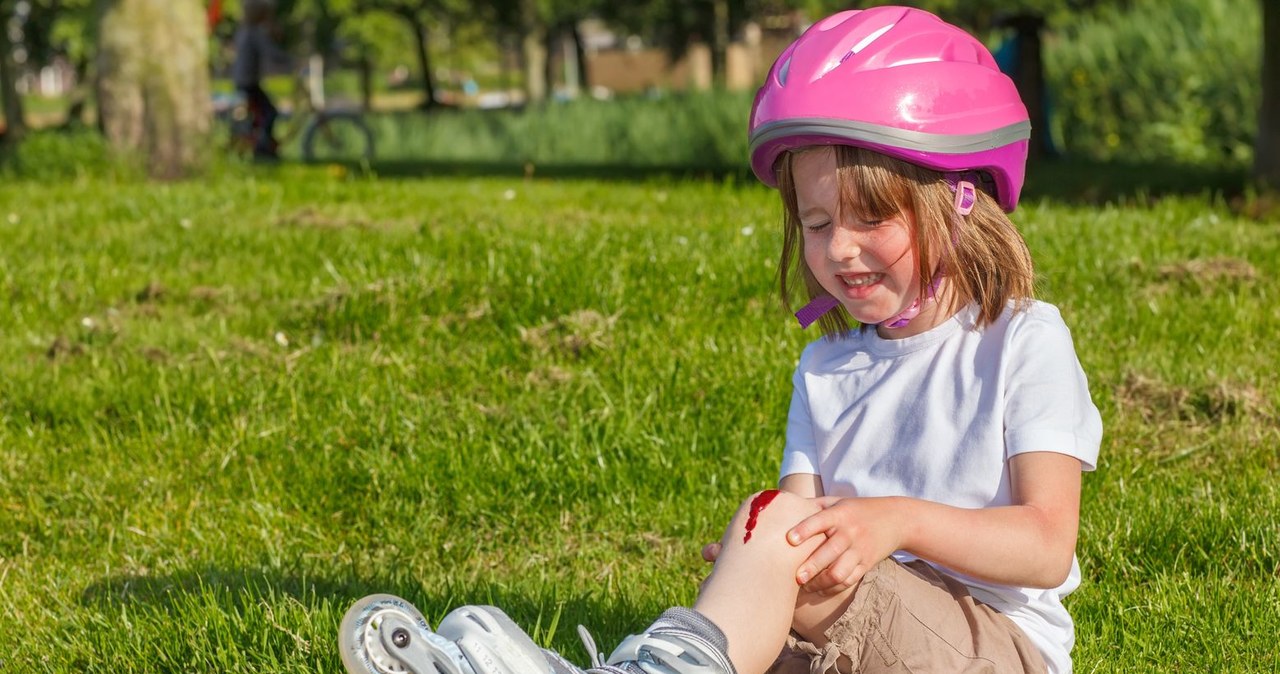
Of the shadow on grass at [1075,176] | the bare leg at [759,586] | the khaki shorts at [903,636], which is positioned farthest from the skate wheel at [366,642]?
the shadow on grass at [1075,176]

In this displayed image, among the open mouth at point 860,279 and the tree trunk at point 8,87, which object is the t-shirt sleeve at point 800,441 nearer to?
the open mouth at point 860,279

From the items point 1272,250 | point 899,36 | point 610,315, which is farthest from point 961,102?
point 1272,250

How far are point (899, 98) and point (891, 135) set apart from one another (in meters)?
0.07

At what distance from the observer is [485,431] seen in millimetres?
A: 4277

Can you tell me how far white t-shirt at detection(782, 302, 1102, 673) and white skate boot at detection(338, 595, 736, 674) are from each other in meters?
0.51

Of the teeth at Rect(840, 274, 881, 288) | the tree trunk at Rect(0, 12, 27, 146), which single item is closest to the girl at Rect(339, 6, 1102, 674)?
the teeth at Rect(840, 274, 881, 288)

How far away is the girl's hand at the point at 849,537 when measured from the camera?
2107 mm

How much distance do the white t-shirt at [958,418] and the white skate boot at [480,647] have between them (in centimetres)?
51

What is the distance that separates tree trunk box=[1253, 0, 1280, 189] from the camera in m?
7.90

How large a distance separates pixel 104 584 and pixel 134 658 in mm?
603

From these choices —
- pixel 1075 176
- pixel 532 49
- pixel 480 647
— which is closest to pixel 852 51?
pixel 480 647

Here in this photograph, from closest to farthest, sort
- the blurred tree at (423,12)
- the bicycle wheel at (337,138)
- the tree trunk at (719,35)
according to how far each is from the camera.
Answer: the bicycle wheel at (337,138)
the tree trunk at (719,35)
the blurred tree at (423,12)

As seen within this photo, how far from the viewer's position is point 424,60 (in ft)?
124

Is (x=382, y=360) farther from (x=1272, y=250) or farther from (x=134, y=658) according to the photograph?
(x=1272, y=250)
